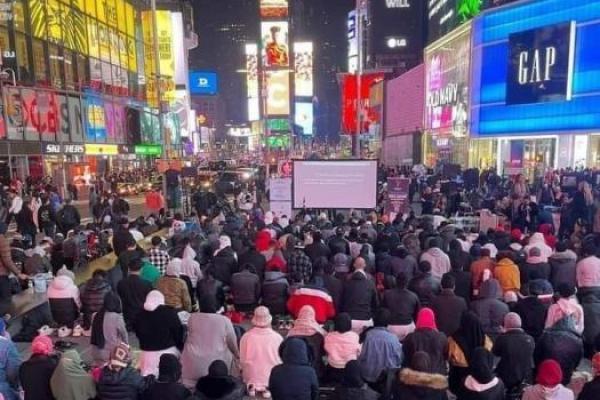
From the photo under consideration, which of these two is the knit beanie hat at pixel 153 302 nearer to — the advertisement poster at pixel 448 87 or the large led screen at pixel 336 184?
the large led screen at pixel 336 184

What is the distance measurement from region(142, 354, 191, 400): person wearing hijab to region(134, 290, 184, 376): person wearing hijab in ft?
5.30

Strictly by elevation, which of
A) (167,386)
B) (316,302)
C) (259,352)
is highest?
(167,386)

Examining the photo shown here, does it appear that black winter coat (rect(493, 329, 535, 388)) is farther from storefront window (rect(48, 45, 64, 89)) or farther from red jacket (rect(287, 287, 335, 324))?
storefront window (rect(48, 45, 64, 89))

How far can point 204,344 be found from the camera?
21.7 feet

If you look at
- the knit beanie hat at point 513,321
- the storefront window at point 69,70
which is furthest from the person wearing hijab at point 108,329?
the storefront window at point 69,70

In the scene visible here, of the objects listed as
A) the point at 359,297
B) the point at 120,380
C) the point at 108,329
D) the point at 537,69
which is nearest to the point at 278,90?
the point at 537,69

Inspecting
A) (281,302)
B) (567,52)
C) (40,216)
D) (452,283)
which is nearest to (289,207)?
(40,216)

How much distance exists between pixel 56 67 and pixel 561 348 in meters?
35.4

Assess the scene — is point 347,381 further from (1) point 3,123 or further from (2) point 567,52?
(2) point 567,52

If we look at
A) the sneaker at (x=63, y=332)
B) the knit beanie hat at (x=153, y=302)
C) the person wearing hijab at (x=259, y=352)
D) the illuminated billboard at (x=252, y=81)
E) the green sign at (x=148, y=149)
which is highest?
the illuminated billboard at (x=252, y=81)

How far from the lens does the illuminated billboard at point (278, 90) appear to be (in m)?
61.1

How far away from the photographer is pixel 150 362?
684 cm

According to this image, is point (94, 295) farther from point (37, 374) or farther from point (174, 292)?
point (37, 374)

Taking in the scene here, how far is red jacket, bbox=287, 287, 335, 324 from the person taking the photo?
27.2 feet
